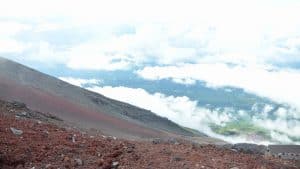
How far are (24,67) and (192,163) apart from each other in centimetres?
4416

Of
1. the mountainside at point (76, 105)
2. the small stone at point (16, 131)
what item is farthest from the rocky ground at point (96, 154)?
the mountainside at point (76, 105)

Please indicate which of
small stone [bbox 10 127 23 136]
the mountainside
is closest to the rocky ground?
small stone [bbox 10 127 23 136]

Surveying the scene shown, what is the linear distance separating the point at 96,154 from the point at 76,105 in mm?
31625

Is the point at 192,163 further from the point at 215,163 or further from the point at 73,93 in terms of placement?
the point at 73,93

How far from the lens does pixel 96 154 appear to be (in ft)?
63.4

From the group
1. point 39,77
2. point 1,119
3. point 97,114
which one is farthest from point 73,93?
point 1,119

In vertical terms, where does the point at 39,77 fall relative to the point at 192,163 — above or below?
above

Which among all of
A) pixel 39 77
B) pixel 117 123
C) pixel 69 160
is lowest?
pixel 69 160

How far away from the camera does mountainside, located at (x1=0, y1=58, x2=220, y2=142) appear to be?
147 ft

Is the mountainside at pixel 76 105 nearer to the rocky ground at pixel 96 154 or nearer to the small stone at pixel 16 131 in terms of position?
the rocky ground at pixel 96 154

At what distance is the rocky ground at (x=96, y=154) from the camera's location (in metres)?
18.2

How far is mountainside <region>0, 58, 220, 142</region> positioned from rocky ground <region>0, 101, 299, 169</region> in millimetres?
16235

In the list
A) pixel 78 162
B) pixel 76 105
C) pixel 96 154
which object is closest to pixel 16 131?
pixel 96 154

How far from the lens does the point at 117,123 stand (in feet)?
155
